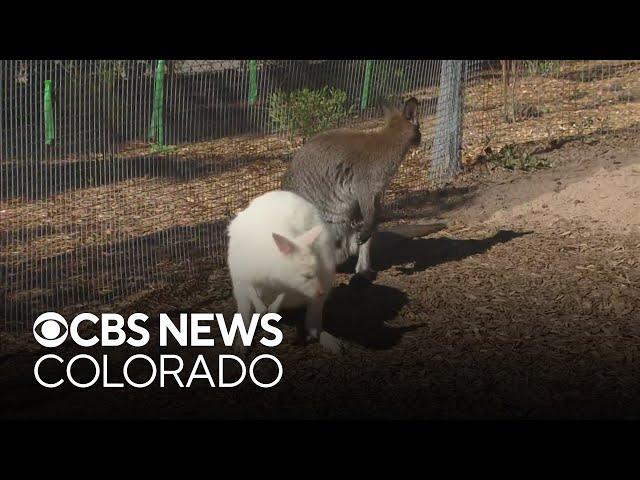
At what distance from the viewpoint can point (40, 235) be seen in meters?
8.77

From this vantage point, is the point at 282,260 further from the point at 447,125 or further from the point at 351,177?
the point at 447,125

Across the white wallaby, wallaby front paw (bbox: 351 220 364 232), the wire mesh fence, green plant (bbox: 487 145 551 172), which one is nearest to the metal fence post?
the wire mesh fence

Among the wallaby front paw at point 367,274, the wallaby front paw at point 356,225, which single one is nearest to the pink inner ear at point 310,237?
the wallaby front paw at point 367,274

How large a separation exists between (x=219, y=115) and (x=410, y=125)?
227cm

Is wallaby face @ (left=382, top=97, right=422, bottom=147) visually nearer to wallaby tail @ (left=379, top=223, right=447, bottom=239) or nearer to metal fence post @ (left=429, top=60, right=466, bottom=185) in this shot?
wallaby tail @ (left=379, top=223, right=447, bottom=239)

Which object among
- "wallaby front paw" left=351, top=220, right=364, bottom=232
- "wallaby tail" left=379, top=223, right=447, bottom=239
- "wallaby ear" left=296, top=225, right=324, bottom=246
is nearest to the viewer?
"wallaby ear" left=296, top=225, right=324, bottom=246

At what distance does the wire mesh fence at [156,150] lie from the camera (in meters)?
7.89

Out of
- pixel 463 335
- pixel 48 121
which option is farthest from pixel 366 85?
pixel 463 335

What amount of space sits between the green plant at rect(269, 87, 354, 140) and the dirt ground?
2.20m

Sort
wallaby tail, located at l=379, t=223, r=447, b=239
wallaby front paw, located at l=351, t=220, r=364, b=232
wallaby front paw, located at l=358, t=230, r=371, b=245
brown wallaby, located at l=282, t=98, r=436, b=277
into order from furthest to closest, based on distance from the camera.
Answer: wallaby tail, located at l=379, t=223, r=447, b=239, wallaby front paw, located at l=351, t=220, r=364, b=232, brown wallaby, located at l=282, t=98, r=436, b=277, wallaby front paw, located at l=358, t=230, r=371, b=245

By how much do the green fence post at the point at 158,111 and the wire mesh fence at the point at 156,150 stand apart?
0.07ft

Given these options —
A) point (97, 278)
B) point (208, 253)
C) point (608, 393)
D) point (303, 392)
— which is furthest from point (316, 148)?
point (608, 393)

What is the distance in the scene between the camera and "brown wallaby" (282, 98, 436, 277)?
24.7 feet

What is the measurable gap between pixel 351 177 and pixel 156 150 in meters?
2.82
